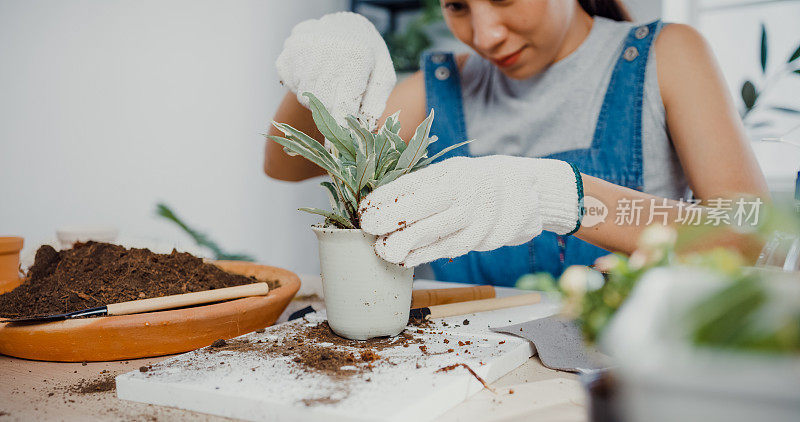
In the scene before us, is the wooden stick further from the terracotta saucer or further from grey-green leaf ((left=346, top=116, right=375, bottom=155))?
grey-green leaf ((left=346, top=116, right=375, bottom=155))

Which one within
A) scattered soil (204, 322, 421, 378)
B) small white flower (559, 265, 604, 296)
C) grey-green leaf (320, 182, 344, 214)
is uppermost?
grey-green leaf (320, 182, 344, 214)

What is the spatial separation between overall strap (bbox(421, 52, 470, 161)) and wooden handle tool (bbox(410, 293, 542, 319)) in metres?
0.69

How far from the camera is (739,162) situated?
1.21m

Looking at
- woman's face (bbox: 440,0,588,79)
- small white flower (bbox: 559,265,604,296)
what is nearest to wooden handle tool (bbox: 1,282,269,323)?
small white flower (bbox: 559,265,604,296)

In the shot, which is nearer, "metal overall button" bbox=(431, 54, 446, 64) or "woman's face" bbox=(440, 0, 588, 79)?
"woman's face" bbox=(440, 0, 588, 79)

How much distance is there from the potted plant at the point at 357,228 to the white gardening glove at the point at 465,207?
0.04 metres

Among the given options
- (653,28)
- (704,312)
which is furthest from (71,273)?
(653,28)

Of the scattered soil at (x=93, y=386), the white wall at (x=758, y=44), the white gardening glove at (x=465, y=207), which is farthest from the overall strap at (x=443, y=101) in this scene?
the white wall at (x=758, y=44)

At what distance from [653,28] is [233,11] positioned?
8.61 feet

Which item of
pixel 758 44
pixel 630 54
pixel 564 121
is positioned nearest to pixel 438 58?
pixel 564 121

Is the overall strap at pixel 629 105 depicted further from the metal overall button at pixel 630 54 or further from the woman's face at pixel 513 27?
the woman's face at pixel 513 27

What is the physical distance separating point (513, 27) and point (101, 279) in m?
1.03

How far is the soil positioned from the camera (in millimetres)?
793

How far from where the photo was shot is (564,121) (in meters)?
1.52
